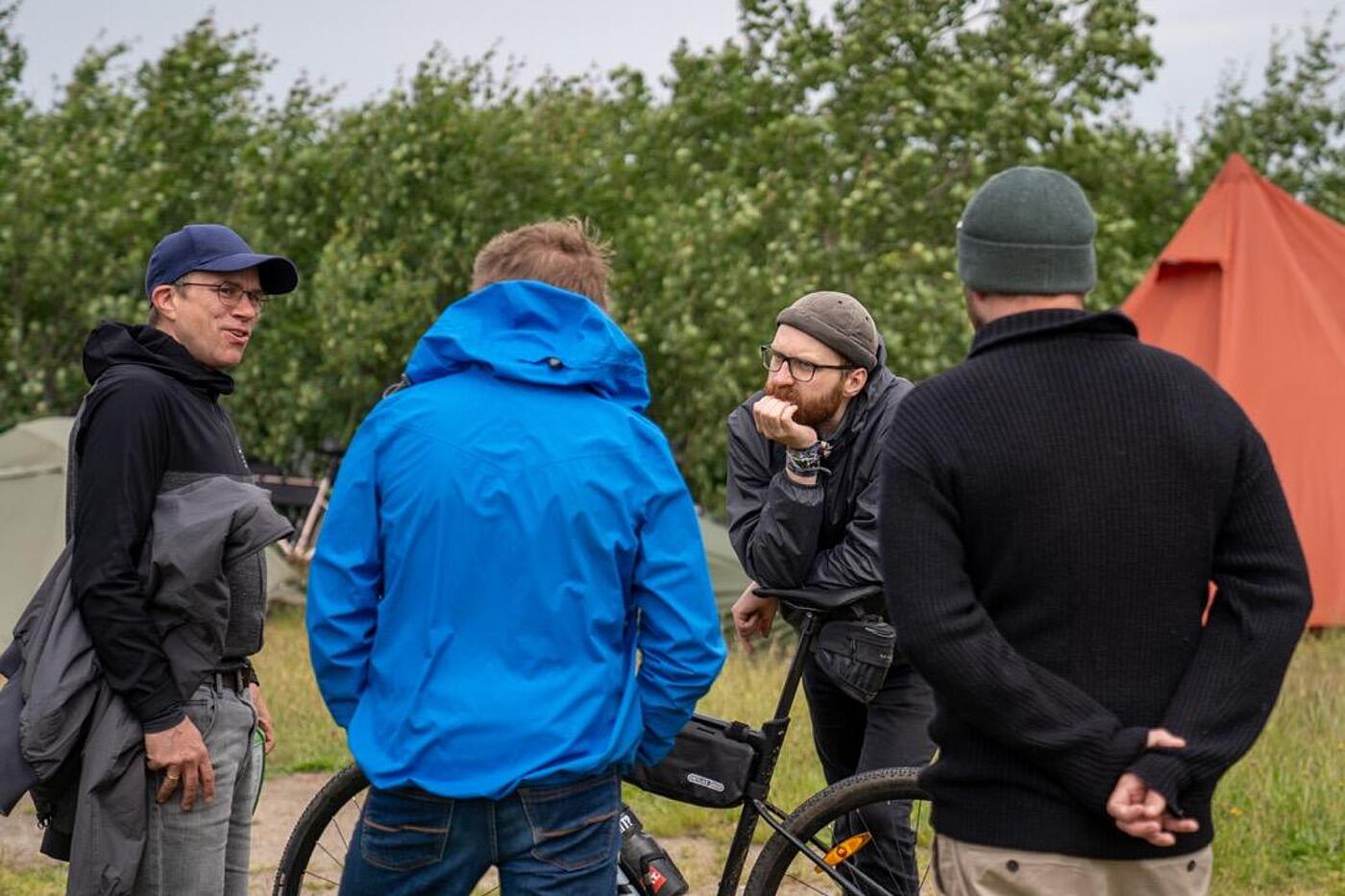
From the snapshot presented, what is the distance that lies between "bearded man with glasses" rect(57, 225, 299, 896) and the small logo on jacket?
0.99m

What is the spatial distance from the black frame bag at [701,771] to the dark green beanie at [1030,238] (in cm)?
164

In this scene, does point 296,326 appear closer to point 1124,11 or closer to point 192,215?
point 192,215

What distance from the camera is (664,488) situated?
113 inches

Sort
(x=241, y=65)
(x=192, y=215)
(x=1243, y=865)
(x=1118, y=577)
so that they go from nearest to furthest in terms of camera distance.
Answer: (x=1118, y=577) → (x=1243, y=865) → (x=192, y=215) → (x=241, y=65)

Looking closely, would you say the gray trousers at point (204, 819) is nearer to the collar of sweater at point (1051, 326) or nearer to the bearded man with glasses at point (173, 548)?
the bearded man with glasses at point (173, 548)

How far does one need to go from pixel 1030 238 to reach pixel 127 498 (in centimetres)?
180

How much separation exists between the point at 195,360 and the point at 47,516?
7616 mm

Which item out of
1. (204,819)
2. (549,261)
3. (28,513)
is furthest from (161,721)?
(28,513)

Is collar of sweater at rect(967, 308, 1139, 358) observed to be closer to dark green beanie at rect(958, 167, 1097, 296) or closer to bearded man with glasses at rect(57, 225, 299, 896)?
dark green beanie at rect(958, 167, 1097, 296)

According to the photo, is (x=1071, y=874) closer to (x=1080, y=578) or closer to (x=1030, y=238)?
(x=1080, y=578)

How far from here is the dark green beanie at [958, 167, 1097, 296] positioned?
2.52 meters

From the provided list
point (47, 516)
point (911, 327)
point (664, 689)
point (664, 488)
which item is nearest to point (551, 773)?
point (664, 689)

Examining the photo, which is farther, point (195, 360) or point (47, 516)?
point (47, 516)

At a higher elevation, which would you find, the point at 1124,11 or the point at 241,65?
the point at 1124,11
